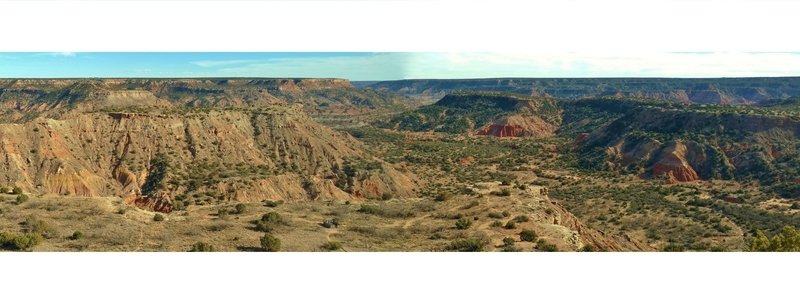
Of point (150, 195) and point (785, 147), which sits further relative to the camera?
point (785, 147)

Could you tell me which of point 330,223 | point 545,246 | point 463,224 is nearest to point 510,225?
point 463,224

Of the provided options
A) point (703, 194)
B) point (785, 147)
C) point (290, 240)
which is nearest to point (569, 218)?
point (290, 240)

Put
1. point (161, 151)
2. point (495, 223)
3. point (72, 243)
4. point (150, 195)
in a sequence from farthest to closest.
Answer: point (161, 151)
point (150, 195)
point (495, 223)
point (72, 243)

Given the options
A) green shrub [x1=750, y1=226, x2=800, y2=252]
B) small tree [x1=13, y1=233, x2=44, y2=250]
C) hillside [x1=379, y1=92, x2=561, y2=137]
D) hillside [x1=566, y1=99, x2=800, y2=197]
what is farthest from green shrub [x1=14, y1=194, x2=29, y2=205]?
hillside [x1=379, y1=92, x2=561, y2=137]

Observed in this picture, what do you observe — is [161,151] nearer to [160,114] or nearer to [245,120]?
[160,114]

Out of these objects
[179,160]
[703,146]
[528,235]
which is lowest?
[703,146]

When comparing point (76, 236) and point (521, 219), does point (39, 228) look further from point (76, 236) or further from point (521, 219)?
point (521, 219)
